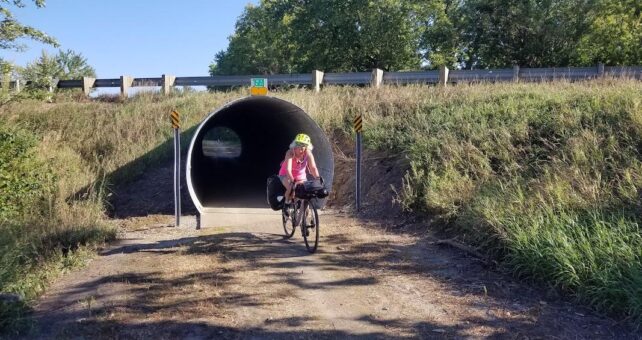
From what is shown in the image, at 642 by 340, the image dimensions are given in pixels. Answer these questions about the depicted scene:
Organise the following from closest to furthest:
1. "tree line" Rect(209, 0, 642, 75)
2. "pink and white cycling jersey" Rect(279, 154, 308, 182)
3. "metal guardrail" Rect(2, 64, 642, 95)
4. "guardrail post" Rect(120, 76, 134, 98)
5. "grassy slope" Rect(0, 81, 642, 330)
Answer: "grassy slope" Rect(0, 81, 642, 330) < "pink and white cycling jersey" Rect(279, 154, 308, 182) < "metal guardrail" Rect(2, 64, 642, 95) < "guardrail post" Rect(120, 76, 134, 98) < "tree line" Rect(209, 0, 642, 75)

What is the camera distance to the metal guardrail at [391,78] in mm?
15312

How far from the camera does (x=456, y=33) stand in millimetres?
25297

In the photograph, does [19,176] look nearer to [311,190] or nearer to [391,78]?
[311,190]

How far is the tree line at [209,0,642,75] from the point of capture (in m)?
22.4

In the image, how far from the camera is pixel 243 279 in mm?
6566

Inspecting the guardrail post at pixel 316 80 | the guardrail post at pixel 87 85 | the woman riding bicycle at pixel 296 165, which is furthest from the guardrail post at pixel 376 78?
the guardrail post at pixel 87 85

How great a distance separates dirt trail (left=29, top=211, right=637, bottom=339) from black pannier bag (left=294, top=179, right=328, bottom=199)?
0.79 metres

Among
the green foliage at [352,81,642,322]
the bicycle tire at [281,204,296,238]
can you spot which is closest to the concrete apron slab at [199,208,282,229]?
the bicycle tire at [281,204,296,238]

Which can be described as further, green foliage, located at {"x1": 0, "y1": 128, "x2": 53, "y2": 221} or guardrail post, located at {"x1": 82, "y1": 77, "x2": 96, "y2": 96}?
guardrail post, located at {"x1": 82, "y1": 77, "x2": 96, "y2": 96}

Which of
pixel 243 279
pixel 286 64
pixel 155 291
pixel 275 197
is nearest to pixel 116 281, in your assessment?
pixel 155 291

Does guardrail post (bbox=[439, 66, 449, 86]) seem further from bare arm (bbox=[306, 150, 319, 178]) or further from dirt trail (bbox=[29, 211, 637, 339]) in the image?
bare arm (bbox=[306, 150, 319, 178])

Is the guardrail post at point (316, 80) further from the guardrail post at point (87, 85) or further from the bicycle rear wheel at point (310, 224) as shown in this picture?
the bicycle rear wheel at point (310, 224)

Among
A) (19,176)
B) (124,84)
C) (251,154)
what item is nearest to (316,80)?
(251,154)

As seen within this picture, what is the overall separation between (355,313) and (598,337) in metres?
2.10
